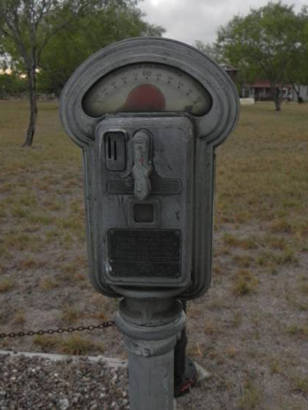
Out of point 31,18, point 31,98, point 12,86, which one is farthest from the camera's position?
point 12,86

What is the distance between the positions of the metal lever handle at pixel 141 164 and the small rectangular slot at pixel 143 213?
0.18ft

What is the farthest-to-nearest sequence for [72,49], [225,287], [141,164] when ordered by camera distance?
[72,49]
[225,287]
[141,164]

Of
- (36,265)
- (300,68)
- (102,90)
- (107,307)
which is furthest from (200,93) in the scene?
(300,68)

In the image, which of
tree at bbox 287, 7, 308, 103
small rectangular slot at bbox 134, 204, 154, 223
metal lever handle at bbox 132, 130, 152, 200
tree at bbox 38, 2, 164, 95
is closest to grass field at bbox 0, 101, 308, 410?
small rectangular slot at bbox 134, 204, 154, 223

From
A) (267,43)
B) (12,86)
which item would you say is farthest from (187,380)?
(12,86)

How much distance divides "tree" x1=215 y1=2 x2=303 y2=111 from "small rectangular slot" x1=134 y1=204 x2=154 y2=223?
87.6ft

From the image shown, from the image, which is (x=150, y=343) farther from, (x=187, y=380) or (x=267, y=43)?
(x=267, y=43)

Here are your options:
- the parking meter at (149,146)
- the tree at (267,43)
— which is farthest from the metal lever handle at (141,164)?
the tree at (267,43)

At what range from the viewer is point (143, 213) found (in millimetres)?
1317

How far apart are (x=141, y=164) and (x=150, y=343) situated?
58 cm

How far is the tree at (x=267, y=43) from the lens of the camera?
25375 mm

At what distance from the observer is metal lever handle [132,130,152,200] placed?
123 centimetres

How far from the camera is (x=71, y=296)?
10.7 feet

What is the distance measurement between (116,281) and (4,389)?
1207 millimetres
